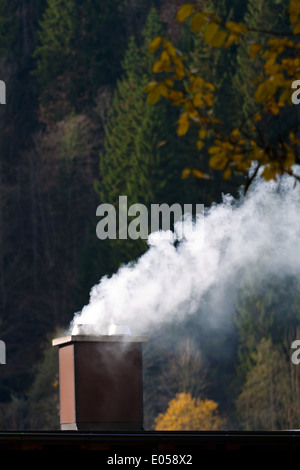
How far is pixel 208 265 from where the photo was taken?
22719mm

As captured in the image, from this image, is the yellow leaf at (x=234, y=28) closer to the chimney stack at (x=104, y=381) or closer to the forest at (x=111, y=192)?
the chimney stack at (x=104, y=381)

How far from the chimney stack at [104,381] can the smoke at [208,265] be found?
0.52m

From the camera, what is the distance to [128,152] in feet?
143

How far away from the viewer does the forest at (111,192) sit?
34625 millimetres

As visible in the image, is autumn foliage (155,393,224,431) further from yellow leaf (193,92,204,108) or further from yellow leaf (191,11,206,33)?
yellow leaf (191,11,206,33)

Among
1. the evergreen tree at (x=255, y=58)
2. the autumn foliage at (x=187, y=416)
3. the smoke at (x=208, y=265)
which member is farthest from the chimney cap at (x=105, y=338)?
the evergreen tree at (x=255, y=58)

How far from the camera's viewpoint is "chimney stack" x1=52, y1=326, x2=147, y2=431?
487 inches

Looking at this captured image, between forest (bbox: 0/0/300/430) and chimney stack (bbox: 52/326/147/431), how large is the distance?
19.6 m

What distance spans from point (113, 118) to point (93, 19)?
35.6ft

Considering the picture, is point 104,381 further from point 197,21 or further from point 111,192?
point 111,192

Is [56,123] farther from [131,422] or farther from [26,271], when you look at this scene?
[131,422]

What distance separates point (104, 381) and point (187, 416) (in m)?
20.5

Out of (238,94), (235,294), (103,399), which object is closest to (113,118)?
(238,94)

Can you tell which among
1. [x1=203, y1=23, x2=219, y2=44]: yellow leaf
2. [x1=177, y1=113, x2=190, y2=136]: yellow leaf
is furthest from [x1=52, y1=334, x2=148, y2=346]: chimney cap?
[x1=203, y1=23, x2=219, y2=44]: yellow leaf
